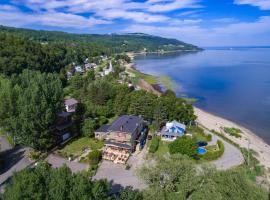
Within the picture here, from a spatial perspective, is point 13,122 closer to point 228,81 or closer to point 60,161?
point 60,161

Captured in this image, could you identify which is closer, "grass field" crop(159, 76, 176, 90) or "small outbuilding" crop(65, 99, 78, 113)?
"small outbuilding" crop(65, 99, 78, 113)

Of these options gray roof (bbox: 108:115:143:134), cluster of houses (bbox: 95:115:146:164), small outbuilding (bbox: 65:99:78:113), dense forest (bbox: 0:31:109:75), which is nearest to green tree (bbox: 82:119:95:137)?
cluster of houses (bbox: 95:115:146:164)

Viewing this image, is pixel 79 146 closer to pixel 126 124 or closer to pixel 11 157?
pixel 126 124

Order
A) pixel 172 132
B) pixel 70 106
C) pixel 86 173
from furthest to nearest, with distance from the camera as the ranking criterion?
pixel 70 106, pixel 172 132, pixel 86 173

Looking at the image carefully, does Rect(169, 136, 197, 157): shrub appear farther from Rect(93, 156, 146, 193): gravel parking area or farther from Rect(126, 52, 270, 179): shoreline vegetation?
Rect(126, 52, 270, 179): shoreline vegetation

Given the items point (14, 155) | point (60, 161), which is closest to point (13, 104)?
point (14, 155)

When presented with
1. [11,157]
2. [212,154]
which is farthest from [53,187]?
[212,154]

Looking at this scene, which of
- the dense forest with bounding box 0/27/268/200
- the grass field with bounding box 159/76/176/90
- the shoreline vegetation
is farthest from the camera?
the grass field with bounding box 159/76/176/90
